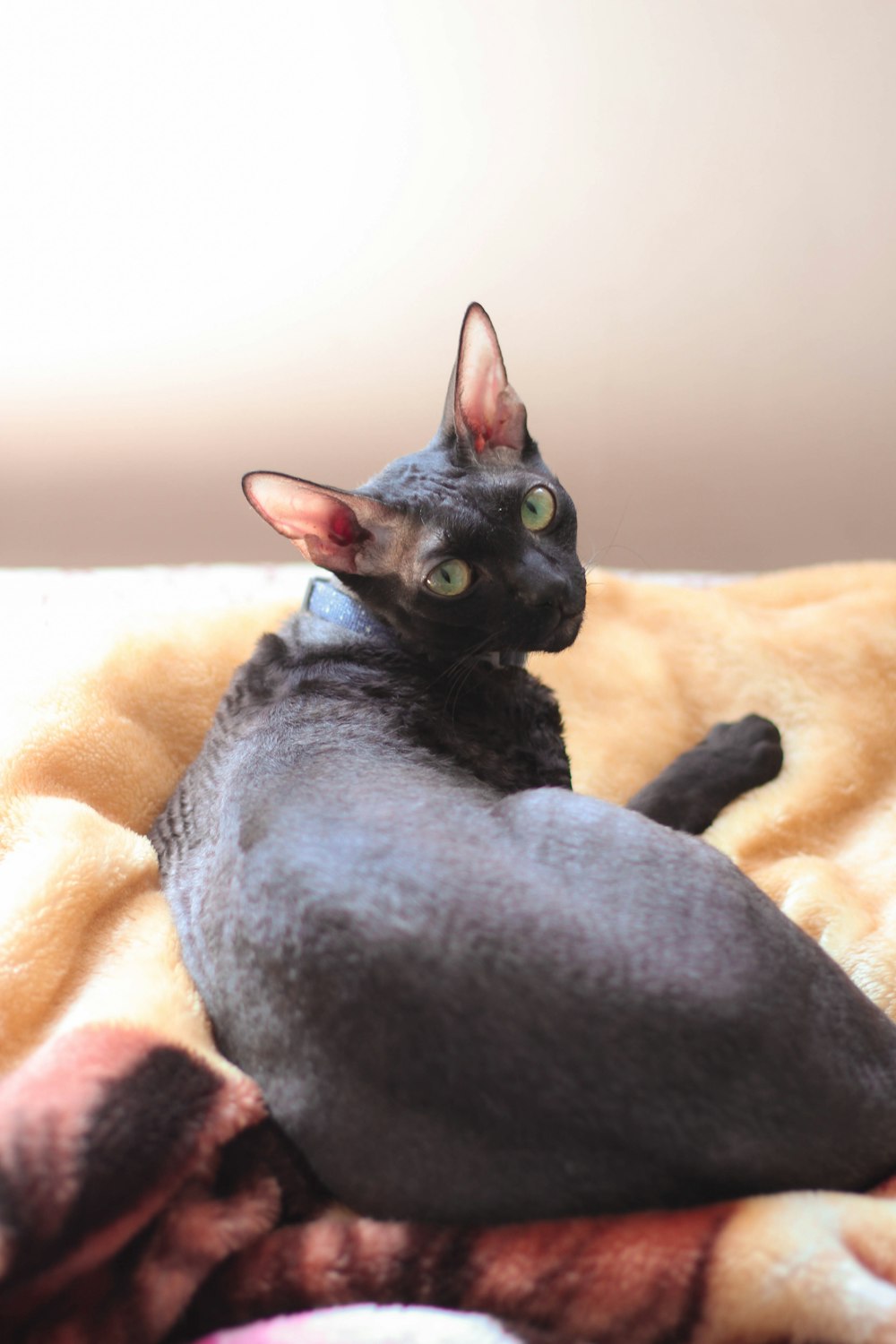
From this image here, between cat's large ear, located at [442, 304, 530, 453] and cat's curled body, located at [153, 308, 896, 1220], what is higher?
cat's large ear, located at [442, 304, 530, 453]

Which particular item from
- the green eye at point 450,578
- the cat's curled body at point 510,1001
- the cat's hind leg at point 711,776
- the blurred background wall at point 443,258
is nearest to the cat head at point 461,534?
the green eye at point 450,578

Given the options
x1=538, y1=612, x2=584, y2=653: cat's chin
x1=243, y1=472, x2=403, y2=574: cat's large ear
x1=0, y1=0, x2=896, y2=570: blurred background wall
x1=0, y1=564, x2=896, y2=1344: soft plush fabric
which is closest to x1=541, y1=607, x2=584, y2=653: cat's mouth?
x1=538, y1=612, x2=584, y2=653: cat's chin

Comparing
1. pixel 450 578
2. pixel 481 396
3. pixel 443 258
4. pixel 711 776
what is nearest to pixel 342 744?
pixel 450 578

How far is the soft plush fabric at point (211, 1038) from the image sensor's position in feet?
2.80

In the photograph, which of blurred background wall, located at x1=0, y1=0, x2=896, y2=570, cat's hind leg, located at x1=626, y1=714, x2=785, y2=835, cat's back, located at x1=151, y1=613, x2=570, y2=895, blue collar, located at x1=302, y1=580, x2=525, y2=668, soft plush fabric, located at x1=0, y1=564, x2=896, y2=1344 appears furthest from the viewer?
blurred background wall, located at x1=0, y1=0, x2=896, y2=570

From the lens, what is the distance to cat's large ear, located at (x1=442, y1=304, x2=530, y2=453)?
1349mm

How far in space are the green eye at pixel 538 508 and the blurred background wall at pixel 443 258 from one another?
90 cm

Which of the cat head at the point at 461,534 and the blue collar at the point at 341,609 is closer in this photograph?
the cat head at the point at 461,534

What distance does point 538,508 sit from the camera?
133cm

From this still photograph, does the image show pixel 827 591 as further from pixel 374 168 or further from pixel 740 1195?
pixel 740 1195

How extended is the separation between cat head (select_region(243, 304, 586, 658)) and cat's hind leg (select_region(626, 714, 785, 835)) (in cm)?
35

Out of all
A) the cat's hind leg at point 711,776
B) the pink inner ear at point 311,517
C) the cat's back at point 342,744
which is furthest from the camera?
the cat's hind leg at point 711,776

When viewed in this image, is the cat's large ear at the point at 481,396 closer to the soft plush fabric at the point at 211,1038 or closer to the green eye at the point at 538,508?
the green eye at the point at 538,508

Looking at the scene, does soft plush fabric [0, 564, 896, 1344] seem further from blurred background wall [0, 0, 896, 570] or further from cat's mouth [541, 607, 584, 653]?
blurred background wall [0, 0, 896, 570]
